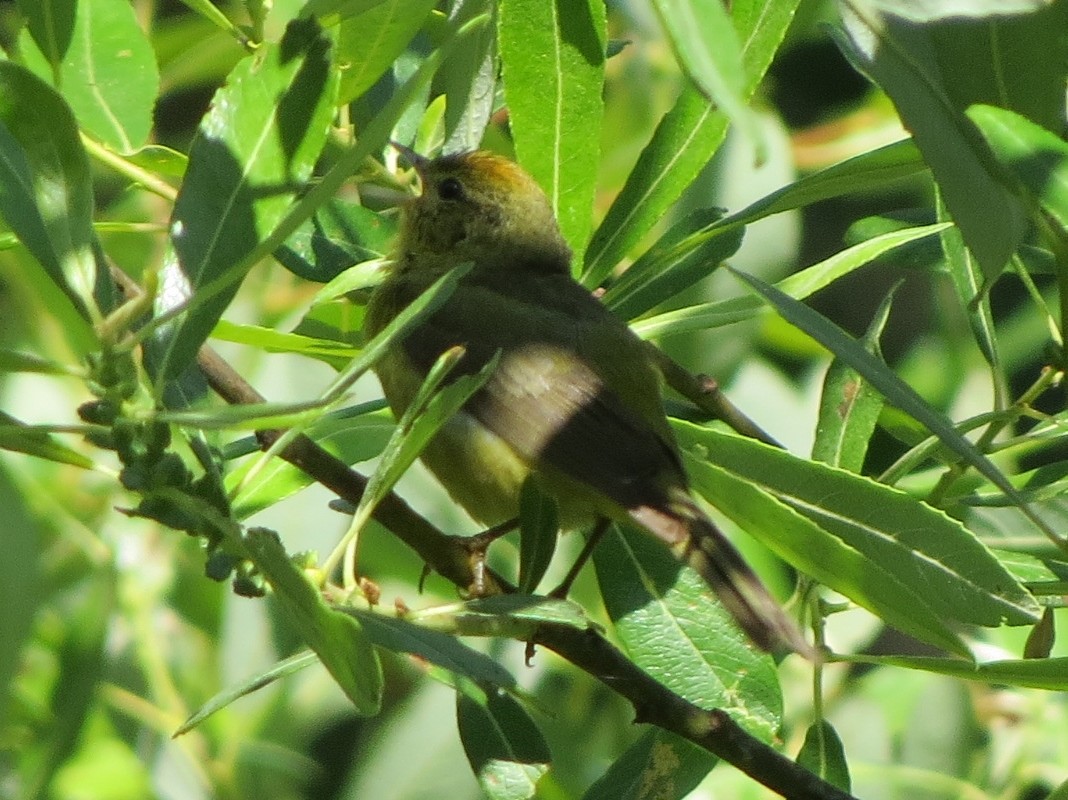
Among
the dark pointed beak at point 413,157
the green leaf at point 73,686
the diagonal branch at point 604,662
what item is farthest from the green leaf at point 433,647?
the green leaf at point 73,686

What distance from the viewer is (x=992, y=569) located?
1986 mm

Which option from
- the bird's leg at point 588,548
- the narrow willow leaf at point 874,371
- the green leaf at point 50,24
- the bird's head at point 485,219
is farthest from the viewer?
the bird's head at point 485,219

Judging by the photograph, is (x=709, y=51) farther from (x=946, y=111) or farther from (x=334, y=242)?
(x=334, y=242)

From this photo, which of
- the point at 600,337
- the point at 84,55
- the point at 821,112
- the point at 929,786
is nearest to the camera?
the point at 84,55

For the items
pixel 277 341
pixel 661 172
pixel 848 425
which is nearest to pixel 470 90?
pixel 661 172

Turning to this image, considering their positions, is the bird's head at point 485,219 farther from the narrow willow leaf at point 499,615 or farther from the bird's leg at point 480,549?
the narrow willow leaf at point 499,615

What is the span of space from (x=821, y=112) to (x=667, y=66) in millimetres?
3259

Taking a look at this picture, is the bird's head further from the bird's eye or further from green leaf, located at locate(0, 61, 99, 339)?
green leaf, located at locate(0, 61, 99, 339)

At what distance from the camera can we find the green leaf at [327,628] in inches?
67.3

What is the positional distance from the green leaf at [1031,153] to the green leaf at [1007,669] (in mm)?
584

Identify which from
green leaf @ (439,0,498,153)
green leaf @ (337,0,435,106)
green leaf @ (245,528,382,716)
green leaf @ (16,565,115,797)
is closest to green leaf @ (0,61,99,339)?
green leaf @ (245,528,382,716)

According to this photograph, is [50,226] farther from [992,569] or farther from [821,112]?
[821,112]

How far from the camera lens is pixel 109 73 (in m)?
2.33

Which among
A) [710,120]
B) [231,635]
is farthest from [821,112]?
[710,120]
